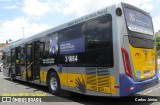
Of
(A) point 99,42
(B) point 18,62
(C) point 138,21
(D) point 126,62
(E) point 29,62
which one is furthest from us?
(B) point 18,62

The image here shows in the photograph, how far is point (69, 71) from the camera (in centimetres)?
946

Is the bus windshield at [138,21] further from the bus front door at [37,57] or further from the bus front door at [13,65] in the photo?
the bus front door at [13,65]

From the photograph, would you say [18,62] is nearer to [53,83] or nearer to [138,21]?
[53,83]

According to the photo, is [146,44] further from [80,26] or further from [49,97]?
[49,97]

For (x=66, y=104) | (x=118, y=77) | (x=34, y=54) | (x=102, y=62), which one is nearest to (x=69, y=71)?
(x=66, y=104)

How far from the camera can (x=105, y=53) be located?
7.54 metres

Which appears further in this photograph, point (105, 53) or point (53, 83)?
point (53, 83)

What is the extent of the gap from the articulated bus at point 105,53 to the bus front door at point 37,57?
868 millimetres

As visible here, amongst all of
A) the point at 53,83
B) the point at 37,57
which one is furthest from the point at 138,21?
the point at 37,57

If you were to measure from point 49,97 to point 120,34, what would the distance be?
4.50 meters

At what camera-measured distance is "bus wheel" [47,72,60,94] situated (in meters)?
10.5

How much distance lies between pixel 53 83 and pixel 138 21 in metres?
4.84

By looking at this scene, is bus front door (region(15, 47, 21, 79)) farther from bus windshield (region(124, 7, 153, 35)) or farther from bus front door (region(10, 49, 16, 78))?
bus windshield (region(124, 7, 153, 35))

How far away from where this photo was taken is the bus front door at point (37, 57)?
11.9 meters
